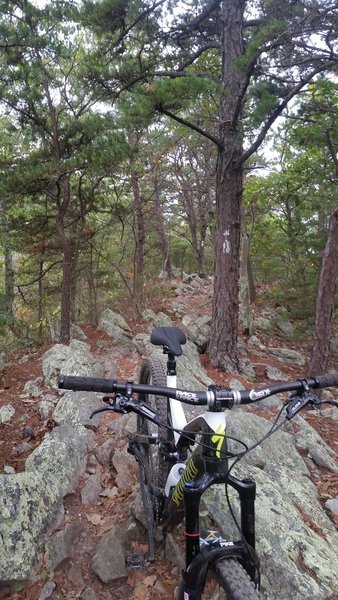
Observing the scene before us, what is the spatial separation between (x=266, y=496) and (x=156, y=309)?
7.85 metres

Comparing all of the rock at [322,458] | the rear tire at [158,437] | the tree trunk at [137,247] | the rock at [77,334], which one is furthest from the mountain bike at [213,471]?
the tree trunk at [137,247]

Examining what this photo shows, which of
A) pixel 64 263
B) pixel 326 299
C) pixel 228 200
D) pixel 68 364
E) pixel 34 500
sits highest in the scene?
pixel 228 200

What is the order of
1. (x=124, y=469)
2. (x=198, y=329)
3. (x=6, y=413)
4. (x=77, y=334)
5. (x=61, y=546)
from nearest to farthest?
1. (x=61, y=546)
2. (x=124, y=469)
3. (x=6, y=413)
4. (x=77, y=334)
5. (x=198, y=329)

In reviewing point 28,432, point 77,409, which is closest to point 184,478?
point 77,409

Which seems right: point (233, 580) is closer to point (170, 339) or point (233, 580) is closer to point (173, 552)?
point (173, 552)

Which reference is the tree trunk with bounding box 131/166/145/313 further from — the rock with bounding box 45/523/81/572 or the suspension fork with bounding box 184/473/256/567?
the suspension fork with bounding box 184/473/256/567

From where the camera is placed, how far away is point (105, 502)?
3.52 metres

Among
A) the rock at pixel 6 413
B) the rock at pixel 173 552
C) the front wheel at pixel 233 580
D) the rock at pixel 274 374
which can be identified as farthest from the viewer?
the rock at pixel 274 374

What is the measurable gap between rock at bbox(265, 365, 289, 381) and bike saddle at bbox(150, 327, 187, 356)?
5.15 metres

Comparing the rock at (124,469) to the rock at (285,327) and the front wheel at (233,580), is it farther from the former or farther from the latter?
the rock at (285,327)

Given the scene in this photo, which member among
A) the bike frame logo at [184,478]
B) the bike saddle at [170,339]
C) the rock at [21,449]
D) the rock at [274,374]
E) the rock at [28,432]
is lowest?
the rock at [21,449]

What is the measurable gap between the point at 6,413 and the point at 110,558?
2739mm

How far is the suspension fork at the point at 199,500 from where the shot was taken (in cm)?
188

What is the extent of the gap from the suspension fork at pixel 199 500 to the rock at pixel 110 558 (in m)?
1.14
